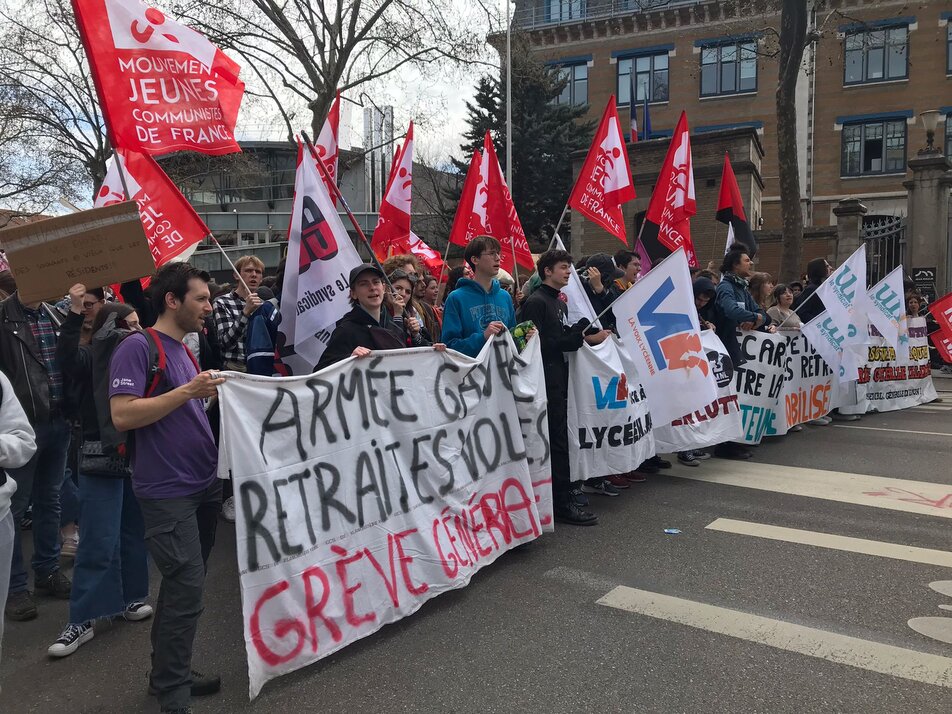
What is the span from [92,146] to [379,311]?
2579 cm

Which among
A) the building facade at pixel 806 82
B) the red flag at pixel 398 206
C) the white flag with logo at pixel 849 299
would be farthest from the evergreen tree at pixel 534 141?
the white flag with logo at pixel 849 299

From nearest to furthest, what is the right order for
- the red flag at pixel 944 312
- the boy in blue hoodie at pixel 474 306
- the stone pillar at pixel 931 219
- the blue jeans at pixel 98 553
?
the blue jeans at pixel 98 553 → the boy in blue hoodie at pixel 474 306 → the red flag at pixel 944 312 → the stone pillar at pixel 931 219

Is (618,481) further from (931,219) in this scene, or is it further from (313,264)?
(931,219)

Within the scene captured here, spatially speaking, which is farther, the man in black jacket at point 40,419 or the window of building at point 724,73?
the window of building at point 724,73

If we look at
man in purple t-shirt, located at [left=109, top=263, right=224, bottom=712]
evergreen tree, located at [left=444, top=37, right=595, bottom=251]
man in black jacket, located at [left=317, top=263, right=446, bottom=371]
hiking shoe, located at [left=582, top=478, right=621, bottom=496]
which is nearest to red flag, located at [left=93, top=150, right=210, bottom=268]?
man in black jacket, located at [left=317, top=263, right=446, bottom=371]

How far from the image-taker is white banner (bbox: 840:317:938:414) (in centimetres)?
1012

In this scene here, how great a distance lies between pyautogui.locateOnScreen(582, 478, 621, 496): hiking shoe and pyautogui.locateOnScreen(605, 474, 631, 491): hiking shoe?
120mm

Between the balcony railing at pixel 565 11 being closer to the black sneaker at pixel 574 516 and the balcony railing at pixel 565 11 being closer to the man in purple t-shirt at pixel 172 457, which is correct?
the black sneaker at pixel 574 516

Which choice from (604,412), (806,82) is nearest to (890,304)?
(604,412)

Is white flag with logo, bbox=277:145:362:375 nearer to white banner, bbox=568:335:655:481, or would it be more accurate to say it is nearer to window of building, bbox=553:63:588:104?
white banner, bbox=568:335:655:481

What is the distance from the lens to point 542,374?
516cm

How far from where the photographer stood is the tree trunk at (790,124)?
15.7m

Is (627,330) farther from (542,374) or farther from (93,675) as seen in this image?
(93,675)

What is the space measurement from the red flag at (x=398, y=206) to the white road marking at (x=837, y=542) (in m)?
5.92
